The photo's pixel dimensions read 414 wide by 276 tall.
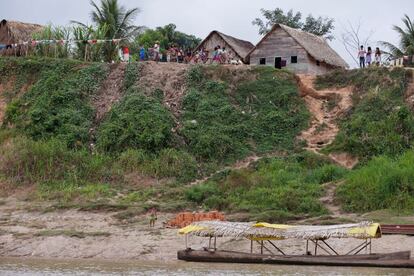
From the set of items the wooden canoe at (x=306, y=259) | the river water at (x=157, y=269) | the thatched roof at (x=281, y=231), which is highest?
the thatched roof at (x=281, y=231)

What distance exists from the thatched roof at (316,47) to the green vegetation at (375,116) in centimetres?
289

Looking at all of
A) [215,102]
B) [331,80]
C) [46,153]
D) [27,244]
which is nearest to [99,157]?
[46,153]

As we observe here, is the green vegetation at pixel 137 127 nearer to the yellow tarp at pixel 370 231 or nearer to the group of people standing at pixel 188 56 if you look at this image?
the group of people standing at pixel 188 56

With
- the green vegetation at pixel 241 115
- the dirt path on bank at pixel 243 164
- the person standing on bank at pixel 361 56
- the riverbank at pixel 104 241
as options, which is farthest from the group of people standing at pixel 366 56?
the riverbank at pixel 104 241

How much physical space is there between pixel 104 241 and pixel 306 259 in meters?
5.96

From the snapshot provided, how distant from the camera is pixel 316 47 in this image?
3938 centimetres

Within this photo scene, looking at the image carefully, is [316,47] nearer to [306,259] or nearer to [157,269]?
[306,259]

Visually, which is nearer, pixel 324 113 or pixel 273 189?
pixel 273 189

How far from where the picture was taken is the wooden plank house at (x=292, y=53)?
38.3m

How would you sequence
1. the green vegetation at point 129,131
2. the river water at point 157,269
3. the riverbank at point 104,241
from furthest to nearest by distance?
the green vegetation at point 129,131
the riverbank at point 104,241
the river water at point 157,269

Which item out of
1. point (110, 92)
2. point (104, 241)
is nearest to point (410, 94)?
point (110, 92)

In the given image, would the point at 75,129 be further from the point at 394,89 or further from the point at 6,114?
the point at 394,89

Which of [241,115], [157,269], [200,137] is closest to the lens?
[157,269]

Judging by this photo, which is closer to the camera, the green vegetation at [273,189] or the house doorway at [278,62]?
the green vegetation at [273,189]
